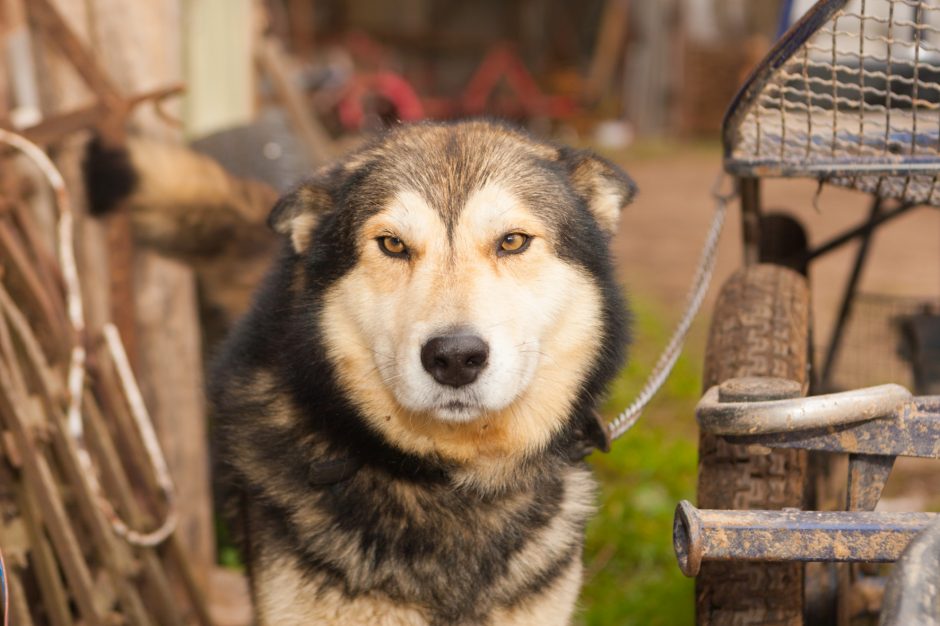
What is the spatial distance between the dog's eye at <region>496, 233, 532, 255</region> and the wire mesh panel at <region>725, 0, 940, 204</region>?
1.93 feet

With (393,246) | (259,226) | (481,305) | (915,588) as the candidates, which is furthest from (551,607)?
(259,226)

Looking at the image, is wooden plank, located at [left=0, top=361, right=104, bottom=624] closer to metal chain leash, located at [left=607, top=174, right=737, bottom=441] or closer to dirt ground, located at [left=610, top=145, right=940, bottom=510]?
metal chain leash, located at [left=607, top=174, right=737, bottom=441]

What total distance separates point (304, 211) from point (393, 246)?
1.02 ft

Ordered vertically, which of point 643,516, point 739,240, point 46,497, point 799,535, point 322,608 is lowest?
point 643,516

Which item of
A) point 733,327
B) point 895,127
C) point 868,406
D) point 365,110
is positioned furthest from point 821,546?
point 365,110

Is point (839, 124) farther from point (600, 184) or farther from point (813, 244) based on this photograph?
point (813, 244)

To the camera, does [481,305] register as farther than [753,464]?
No

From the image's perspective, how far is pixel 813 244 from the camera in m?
8.41

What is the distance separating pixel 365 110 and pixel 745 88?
12.5 m

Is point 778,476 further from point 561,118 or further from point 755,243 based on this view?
point 561,118

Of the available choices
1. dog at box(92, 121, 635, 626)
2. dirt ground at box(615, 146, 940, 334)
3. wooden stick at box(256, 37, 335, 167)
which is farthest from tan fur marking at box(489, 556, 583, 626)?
wooden stick at box(256, 37, 335, 167)

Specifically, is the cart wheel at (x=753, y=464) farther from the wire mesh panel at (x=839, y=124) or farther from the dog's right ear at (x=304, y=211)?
the dog's right ear at (x=304, y=211)

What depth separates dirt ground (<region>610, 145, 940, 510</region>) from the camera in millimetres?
5230

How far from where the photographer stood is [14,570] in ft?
8.62
